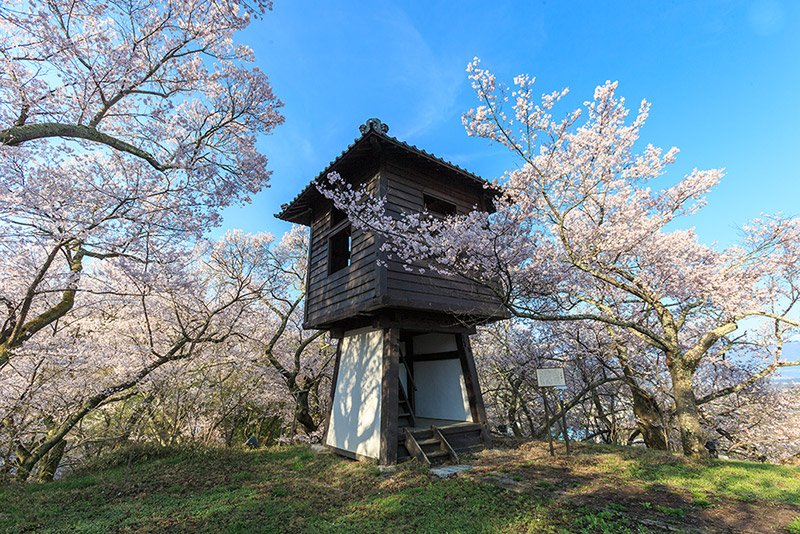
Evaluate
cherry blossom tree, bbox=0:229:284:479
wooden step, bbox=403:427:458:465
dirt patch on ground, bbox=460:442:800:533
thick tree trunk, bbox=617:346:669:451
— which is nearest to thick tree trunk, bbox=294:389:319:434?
cherry blossom tree, bbox=0:229:284:479

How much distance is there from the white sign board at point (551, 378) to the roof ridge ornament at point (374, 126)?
574 centimetres

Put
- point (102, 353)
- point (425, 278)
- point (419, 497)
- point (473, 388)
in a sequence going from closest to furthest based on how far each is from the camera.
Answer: point (419, 497), point (425, 278), point (473, 388), point (102, 353)

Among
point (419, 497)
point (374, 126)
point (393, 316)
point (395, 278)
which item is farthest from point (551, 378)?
point (374, 126)

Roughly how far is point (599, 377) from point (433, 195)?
8.19 m

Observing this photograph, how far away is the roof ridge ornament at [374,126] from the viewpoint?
6.63 meters

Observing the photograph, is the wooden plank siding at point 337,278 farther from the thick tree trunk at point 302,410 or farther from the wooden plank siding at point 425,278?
the thick tree trunk at point 302,410

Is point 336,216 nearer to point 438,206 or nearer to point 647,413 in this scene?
point 438,206

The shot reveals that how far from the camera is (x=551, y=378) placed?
6.48 m

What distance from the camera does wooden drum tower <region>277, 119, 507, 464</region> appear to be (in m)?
6.54

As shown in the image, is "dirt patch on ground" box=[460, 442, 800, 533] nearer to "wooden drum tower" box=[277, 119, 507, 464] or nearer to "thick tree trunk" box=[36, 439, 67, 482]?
"wooden drum tower" box=[277, 119, 507, 464]

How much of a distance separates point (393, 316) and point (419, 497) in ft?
10.6

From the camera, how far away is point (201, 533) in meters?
3.60

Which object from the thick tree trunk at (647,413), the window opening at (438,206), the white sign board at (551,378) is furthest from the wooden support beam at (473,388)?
the thick tree trunk at (647,413)

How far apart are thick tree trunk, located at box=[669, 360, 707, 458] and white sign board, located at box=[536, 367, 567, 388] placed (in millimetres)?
1822
